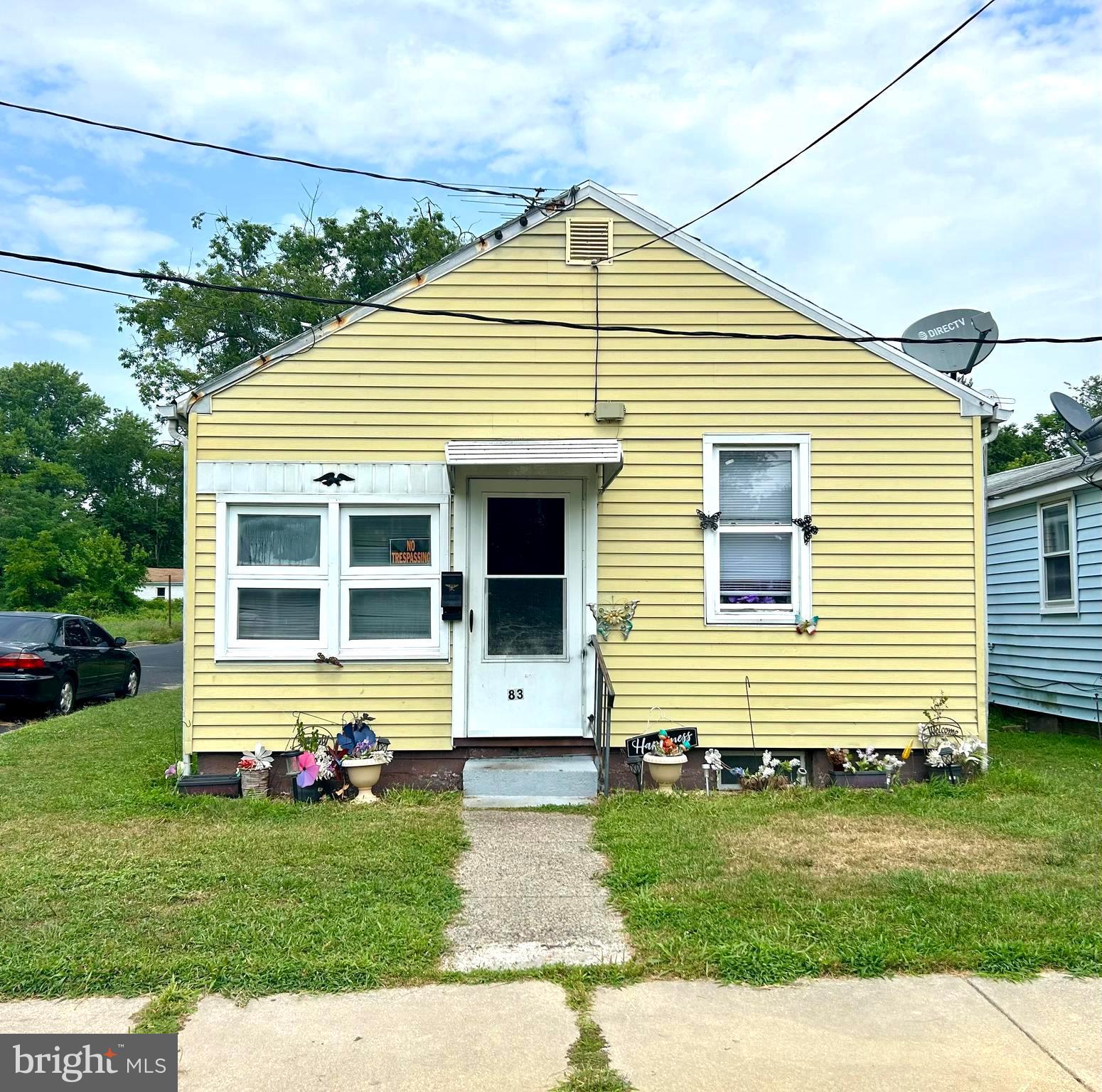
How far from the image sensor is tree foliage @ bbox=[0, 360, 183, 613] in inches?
1896

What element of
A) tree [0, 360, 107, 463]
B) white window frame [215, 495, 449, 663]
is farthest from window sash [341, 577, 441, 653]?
tree [0, 360, 107, 463]

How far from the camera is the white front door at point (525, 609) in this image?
717 cm

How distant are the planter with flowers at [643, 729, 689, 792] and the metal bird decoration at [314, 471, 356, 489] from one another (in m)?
3.18

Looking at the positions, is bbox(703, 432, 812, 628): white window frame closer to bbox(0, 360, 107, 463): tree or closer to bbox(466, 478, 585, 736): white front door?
bbox(466, 478, 585, 736): white front door

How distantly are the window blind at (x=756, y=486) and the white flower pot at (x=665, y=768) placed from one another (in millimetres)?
Answer: 1980

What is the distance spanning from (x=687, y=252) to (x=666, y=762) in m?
4.07

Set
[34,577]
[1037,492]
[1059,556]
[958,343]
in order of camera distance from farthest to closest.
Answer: [34,577]
[1037,492]
[1059,556]
[958,343]

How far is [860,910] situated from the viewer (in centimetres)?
431

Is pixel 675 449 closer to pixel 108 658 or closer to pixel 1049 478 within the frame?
pixel 1049 478

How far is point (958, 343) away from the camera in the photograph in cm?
756

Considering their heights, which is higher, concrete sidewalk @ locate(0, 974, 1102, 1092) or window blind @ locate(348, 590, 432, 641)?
window blind @ locate(348, 590, 432, 641)

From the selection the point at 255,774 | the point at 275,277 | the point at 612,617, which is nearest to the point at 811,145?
the point at 612,617

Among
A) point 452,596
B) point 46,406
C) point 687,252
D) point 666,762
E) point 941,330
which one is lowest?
point 666,762

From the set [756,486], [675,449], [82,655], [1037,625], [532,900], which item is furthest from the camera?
[82,655]
